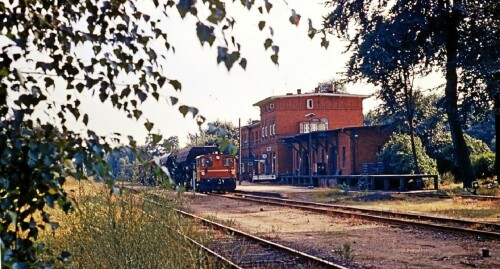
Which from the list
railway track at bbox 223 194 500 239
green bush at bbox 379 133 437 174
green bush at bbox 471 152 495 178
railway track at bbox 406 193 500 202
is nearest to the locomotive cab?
green bush at bbox 379 133 437 174

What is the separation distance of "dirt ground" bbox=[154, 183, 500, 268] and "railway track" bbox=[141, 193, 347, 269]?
57 cm

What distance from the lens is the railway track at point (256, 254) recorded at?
9.91 meters

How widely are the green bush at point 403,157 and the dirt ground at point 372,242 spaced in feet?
61.5

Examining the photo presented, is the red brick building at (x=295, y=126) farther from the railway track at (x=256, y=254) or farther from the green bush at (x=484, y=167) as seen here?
the railway track at (x=256, y=254)

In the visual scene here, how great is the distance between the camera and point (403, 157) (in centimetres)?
3812

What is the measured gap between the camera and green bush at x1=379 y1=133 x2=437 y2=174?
122ft

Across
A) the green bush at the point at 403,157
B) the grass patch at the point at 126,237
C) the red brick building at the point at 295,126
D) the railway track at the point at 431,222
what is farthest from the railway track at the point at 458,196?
the red brick building at the point at 295,126

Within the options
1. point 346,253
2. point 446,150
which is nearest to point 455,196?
point 446,150

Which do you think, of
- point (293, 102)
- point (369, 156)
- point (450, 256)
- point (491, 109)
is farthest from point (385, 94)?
point (293, 102)

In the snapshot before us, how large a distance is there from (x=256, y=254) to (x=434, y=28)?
65.6 feet

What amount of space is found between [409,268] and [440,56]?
21.6 m

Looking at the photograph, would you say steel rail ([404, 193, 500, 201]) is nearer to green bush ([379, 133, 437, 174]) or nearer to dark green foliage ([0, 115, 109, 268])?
green bush ([379, 133, 437, 174])

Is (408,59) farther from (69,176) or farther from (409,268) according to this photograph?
(69,176)

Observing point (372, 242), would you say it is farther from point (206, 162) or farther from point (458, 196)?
point (206, 162)
